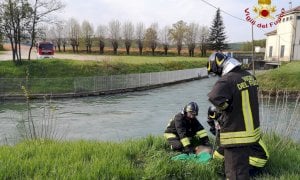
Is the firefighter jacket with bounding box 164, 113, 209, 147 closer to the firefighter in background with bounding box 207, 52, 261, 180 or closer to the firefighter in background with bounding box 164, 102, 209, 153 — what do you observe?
the firefighter in background with bounding box 164, 102, 209, 153

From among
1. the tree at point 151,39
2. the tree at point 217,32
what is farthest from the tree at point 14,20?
the tree at point 217,32

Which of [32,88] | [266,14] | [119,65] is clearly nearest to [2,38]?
[32,88]

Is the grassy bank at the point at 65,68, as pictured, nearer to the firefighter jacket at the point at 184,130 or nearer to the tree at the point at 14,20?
the tree at the point at 14,20

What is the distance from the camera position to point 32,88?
30469 millimetres

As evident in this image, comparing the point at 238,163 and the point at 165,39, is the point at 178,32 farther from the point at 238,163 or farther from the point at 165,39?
the point at 238,163

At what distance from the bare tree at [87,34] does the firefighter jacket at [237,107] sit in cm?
7245

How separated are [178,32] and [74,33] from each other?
85.9ft

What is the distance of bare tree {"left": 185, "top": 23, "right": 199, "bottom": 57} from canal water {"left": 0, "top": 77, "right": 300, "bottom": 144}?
50.2 metres

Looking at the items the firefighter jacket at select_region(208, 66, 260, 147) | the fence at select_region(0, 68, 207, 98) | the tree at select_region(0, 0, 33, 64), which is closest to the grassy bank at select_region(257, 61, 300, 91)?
the fence at select_region(0, 68, 207, 98)

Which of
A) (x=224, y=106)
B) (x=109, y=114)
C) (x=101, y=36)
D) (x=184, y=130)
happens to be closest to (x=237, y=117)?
(x=224, y=106)

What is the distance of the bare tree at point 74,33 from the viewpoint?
255 feet

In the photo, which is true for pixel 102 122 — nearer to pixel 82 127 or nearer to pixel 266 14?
pixel 82 127

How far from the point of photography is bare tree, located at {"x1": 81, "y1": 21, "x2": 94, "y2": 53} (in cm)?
7594

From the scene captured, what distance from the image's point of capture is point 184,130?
7.13 m
